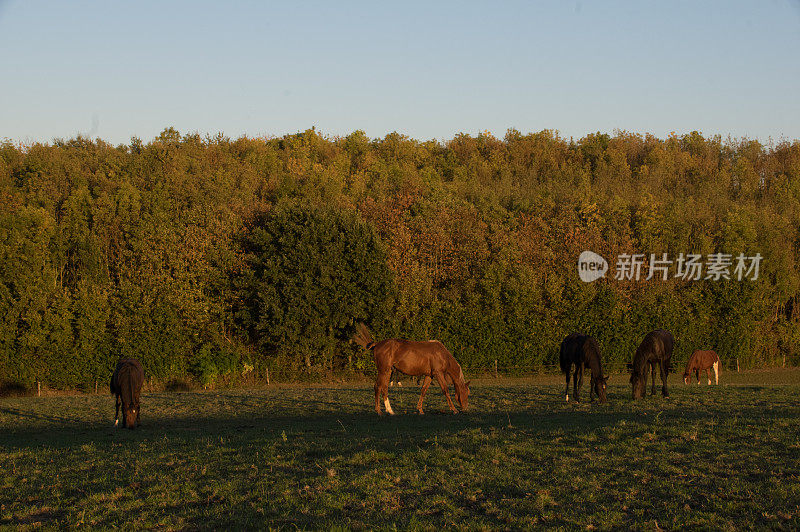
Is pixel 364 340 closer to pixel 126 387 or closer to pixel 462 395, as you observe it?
pixel 462 395

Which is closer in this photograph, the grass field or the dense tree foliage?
the grass field

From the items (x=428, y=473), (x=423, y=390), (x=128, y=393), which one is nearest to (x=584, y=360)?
(x=423, y=390)

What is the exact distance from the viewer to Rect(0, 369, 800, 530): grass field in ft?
25.7

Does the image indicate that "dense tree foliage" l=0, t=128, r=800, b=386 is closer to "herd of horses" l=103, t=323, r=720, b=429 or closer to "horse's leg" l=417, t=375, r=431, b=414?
"herd of horses" l=103, t=323, r=720, b=429

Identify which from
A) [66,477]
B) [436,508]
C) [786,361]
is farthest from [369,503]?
[786,361]

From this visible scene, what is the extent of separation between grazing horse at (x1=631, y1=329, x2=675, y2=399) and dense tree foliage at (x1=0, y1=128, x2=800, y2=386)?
72.0 feet

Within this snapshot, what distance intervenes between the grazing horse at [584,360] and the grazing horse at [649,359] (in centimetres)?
112

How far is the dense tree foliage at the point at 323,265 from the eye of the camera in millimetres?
39188

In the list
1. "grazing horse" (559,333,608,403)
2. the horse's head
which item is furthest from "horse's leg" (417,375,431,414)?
"grazing horse" (559,333,608,403)

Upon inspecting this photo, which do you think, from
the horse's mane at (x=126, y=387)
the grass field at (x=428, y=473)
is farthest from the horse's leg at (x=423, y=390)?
the horse's mane at (x=126, y=387)

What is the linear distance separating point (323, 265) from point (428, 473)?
3113cm

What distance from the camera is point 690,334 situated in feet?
151

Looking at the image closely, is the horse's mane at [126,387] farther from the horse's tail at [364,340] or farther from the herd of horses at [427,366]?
the horse's tail at [364,340]

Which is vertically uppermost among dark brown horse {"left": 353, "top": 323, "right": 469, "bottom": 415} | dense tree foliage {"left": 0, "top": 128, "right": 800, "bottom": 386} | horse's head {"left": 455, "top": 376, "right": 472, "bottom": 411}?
dense tree foliage {"left": 0, "top": 128, "right": 800, "bottom": 386}
